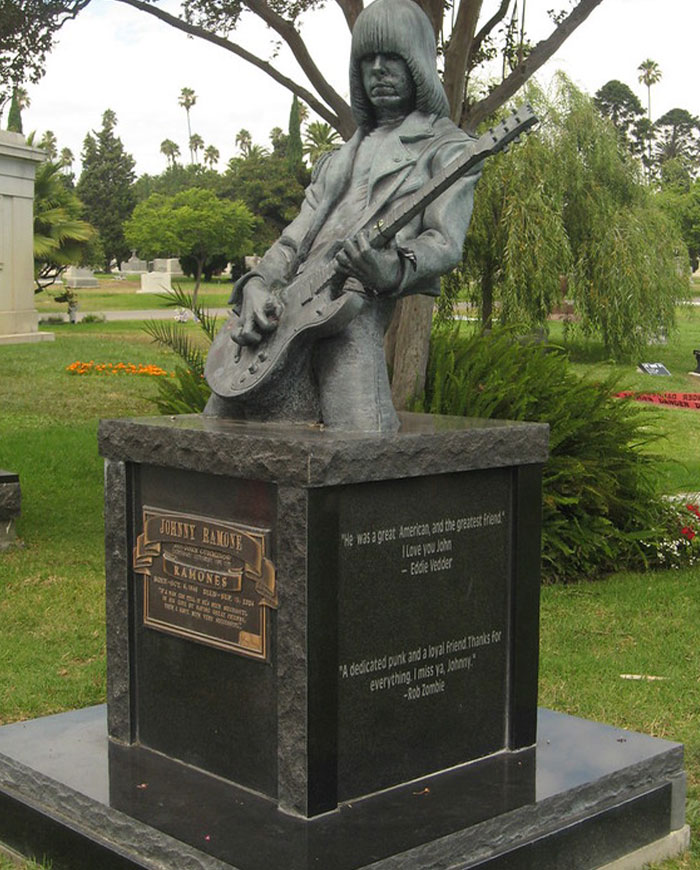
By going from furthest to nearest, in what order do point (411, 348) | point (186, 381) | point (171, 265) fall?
point (171, 265)
point (411, 348)
point (186, 381)

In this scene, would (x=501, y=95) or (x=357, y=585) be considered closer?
(x=357, y=585)

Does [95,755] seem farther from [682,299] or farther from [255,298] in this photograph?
[682,299]

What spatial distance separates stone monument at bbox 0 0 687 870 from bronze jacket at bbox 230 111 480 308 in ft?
0.04

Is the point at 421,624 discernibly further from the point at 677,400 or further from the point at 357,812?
the point at 677,400

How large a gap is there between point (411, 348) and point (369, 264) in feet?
17.5

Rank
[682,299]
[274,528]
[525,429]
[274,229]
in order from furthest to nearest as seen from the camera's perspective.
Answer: [274,229], [682,299], [525,429], [274,528]

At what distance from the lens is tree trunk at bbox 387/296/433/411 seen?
9016 millimetres

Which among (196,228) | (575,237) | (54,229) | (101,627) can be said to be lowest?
(101,627)

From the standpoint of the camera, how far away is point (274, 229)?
55500mm

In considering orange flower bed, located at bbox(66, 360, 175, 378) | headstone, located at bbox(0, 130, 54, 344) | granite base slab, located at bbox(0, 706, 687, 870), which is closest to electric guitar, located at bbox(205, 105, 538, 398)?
granite base slab, located at bbox(0, 706, 687, 870)

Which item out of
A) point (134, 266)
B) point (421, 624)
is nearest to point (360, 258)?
point (421, 624)

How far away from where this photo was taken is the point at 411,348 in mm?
9281

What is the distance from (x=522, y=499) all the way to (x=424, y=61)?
1607 millimetres

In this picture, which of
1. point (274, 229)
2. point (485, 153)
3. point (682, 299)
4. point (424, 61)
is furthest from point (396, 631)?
point (274, 229)
